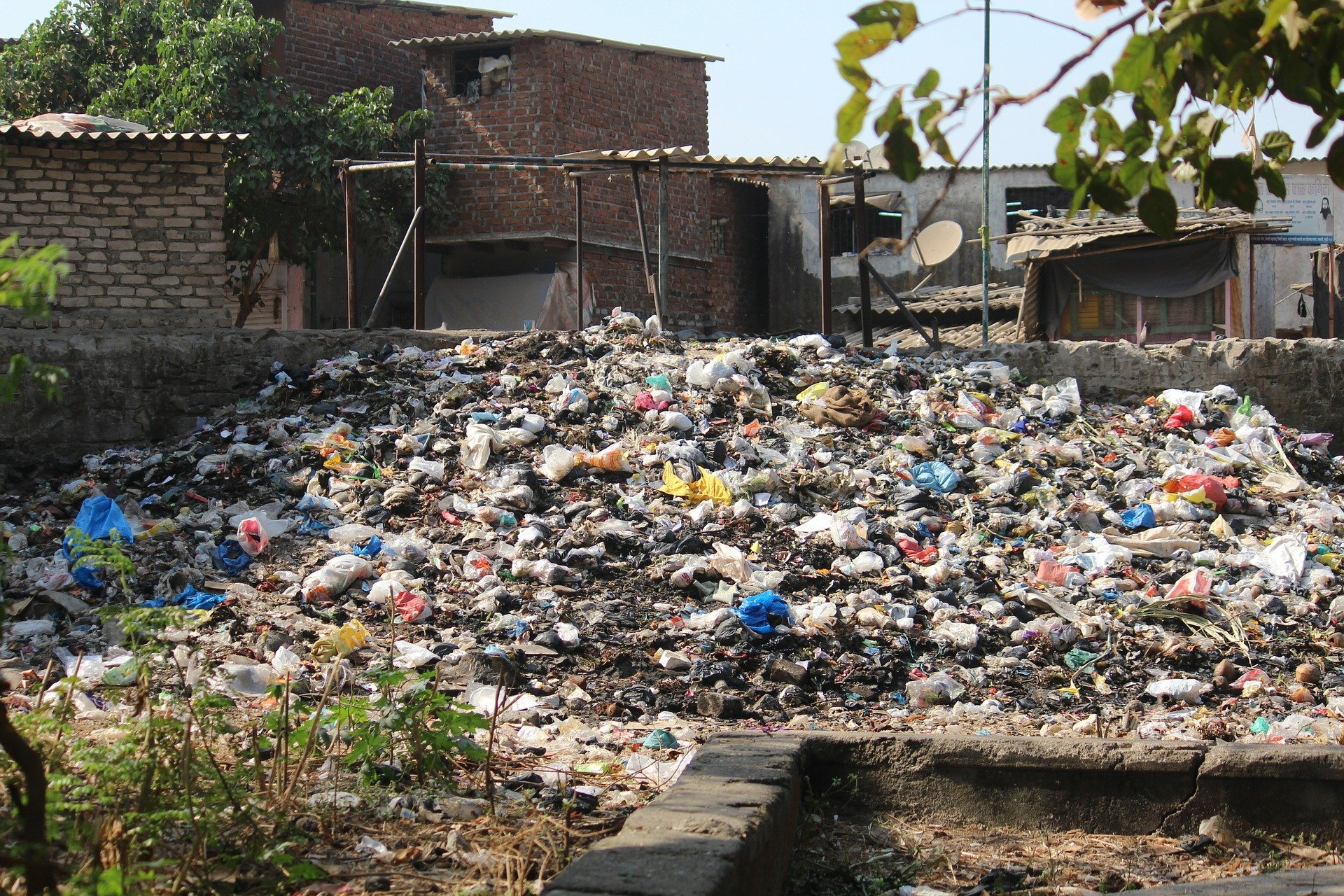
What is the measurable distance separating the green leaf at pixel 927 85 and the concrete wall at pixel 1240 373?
6.77 meters

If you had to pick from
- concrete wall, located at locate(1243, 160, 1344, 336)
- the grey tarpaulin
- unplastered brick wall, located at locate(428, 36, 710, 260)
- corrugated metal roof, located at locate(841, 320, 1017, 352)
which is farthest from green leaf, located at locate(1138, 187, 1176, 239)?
concrete wall, located at locate(1243, 160, 1344, 336)

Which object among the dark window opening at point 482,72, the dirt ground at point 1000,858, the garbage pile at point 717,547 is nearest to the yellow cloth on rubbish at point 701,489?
the garbage pile at point 717,547

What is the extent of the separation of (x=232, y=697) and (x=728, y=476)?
3.04 metres

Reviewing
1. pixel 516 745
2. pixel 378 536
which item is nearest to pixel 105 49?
pixel 378 536

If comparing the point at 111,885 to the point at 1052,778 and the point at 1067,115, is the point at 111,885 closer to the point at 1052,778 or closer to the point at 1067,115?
the point at 1067,115

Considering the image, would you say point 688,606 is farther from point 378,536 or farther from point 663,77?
point 663,77

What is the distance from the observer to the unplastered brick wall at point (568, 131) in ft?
51.6

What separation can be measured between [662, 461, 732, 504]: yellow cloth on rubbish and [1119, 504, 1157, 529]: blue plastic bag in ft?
7.24

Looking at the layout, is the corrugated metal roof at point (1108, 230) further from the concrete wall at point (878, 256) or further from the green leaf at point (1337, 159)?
the green leaf at point (1337, 159)

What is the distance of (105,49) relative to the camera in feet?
48.6

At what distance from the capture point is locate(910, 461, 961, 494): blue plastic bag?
22.7ft

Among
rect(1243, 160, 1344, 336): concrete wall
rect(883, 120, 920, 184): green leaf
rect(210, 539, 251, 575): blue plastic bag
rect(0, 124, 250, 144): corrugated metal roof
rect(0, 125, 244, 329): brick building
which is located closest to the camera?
rect(883, 120, 920, 184): green leaf

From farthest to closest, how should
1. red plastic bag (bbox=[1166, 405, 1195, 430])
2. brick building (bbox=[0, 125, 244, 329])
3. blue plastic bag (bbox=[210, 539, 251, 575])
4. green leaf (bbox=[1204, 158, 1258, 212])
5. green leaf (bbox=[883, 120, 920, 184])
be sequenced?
brick building (bbox=[0, 125, 244, 329]), red plastic bag (bbox=[1166, 405, 1195, 430]), blue plastic bag (bbox=[210, 539, 251, 575]), green leaf (bbox=[1204, 158, 1258, 212]), green leaf (bbox=[883, 120, 920, 184])

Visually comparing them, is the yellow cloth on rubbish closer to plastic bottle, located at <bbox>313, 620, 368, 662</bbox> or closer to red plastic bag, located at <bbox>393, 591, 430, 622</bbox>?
red plastic bag, located at <bbox>393, 591, 430, 622</bbox>
